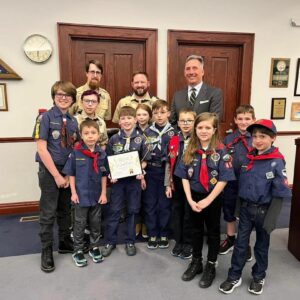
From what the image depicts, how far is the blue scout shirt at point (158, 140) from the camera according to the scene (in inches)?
92.7

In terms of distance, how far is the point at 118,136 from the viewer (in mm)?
2355

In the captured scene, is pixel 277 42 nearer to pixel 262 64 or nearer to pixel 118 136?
pixel 262 64

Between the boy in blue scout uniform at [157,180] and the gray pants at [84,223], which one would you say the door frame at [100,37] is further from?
the gray pants at [84,223]

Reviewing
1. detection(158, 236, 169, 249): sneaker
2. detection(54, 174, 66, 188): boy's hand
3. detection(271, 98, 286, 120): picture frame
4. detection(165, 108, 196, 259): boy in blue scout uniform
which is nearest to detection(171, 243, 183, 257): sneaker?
detection(165, 108, 196, 259): boy in blue scout uniform

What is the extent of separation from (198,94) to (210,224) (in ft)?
3.79

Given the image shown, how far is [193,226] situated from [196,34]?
2.35 meters

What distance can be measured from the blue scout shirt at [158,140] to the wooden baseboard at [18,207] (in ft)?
5.82

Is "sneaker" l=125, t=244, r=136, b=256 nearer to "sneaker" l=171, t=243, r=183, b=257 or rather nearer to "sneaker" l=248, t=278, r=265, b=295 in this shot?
"sneaker" l=171, t=243, r=183, b=257

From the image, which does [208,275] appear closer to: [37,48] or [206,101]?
[206,101]

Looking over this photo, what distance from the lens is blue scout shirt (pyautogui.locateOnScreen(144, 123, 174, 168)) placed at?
2355mm

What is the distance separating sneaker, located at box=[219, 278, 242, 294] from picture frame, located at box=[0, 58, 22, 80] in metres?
2.77

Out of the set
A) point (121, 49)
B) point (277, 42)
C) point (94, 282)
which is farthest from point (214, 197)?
point (277, 42)

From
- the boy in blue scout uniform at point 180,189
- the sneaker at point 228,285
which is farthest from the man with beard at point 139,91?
the sneaker at point 228,285

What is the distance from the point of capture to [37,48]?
303 cm
